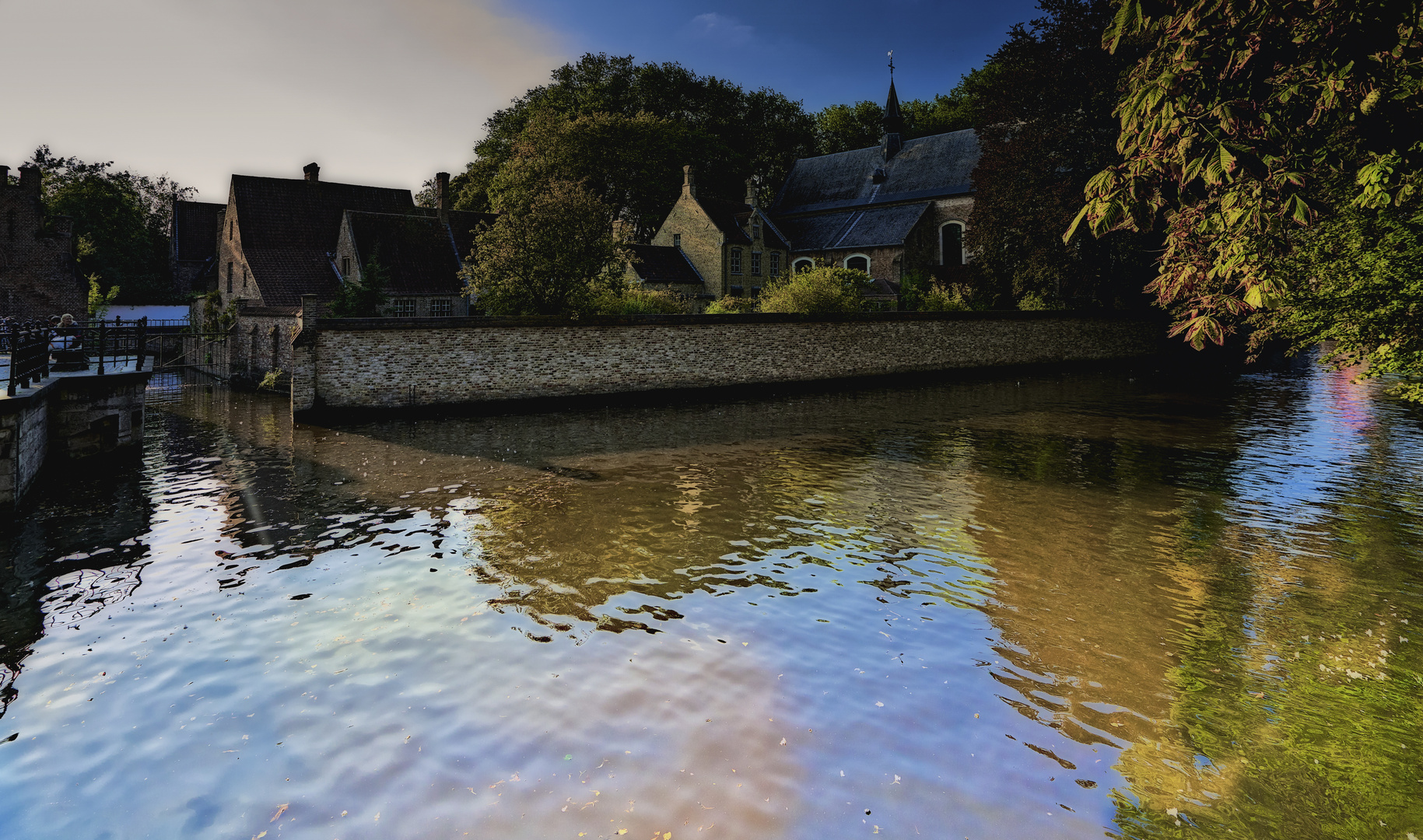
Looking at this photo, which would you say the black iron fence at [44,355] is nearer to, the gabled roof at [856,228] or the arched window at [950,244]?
the gabled roof at [856,228]

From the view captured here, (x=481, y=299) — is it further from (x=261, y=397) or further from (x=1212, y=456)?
(x=1212, y=456)

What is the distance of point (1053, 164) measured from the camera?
34250mm

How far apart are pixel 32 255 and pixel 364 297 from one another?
20.3 meters

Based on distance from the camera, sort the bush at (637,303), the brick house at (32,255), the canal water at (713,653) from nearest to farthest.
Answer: the canal water at (713,653), the bush at (637,303), the brick house at (32,255)

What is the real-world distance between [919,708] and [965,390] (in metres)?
22.6

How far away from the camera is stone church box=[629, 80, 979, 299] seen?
151 ft

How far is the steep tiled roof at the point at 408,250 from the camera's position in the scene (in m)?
35.1

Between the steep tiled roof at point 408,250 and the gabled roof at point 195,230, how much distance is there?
86.9 ft

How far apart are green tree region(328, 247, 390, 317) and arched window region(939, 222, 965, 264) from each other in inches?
1250

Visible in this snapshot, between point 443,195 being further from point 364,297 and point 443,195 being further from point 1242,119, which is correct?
point 1242,119

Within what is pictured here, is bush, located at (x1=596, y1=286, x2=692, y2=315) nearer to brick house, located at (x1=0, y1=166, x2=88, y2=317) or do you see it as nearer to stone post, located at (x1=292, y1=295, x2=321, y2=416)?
stone post, located at (x1=292, y1=295, x2=321, y2=416)

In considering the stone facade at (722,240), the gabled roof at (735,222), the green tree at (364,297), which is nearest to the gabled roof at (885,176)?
the gabled roof at (735,222)

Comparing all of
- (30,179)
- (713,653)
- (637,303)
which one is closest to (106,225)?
(30,179)

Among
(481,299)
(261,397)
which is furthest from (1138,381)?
(261,397)
